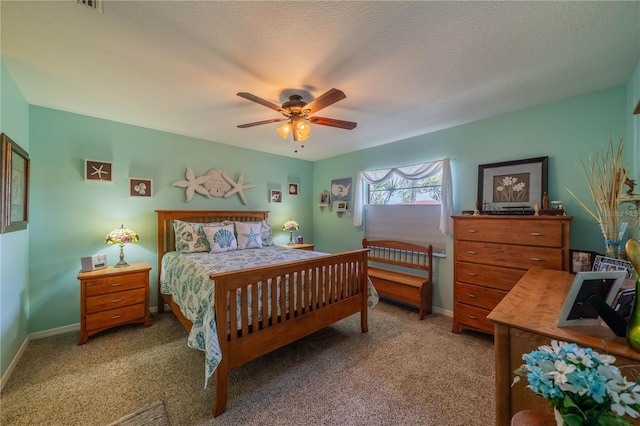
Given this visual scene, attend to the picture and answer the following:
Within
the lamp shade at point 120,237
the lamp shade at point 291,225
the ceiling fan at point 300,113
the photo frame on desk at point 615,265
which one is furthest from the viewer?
the lamp shade at point 291,225

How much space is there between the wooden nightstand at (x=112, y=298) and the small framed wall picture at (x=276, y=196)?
88.8 inches

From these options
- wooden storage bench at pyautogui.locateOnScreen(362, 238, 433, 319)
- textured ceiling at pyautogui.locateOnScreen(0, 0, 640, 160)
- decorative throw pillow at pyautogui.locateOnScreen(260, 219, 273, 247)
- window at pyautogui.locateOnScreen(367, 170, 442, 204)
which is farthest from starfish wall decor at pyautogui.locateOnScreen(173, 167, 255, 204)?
wooden storage bench at pyautogui.locateOnScreen(362, 238, 433, 319)

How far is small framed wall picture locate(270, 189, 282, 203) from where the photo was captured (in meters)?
4.56

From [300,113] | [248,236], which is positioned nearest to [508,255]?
[300,113]

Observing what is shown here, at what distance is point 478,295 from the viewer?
2.56 meters

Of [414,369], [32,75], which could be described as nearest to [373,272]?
[414,369]

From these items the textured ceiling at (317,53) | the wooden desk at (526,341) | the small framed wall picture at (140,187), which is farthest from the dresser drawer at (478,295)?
the small framed wall picture at (140,187)

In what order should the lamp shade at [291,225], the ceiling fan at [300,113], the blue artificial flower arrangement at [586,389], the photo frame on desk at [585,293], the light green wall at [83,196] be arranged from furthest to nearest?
the lamp shade at [291,225] → the light green wall at [83,196] → the ceiling fan at [300,113] → the photo frame on desk at [585,293] → the blue artificial flower arrangement at [586,389]

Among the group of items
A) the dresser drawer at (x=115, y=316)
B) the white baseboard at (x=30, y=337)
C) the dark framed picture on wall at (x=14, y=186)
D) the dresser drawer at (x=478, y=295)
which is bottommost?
the white baseboard at (x=30, y=337)

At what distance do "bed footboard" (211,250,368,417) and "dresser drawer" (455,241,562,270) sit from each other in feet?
3.73

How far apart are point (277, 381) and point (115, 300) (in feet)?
6.70

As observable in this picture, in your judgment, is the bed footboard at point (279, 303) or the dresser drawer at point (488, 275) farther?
the dresser drawer at point (488, 275)

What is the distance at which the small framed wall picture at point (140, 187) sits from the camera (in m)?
3.15

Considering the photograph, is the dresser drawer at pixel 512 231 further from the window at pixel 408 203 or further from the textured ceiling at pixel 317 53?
the textured ceiling at pixel 317 53
